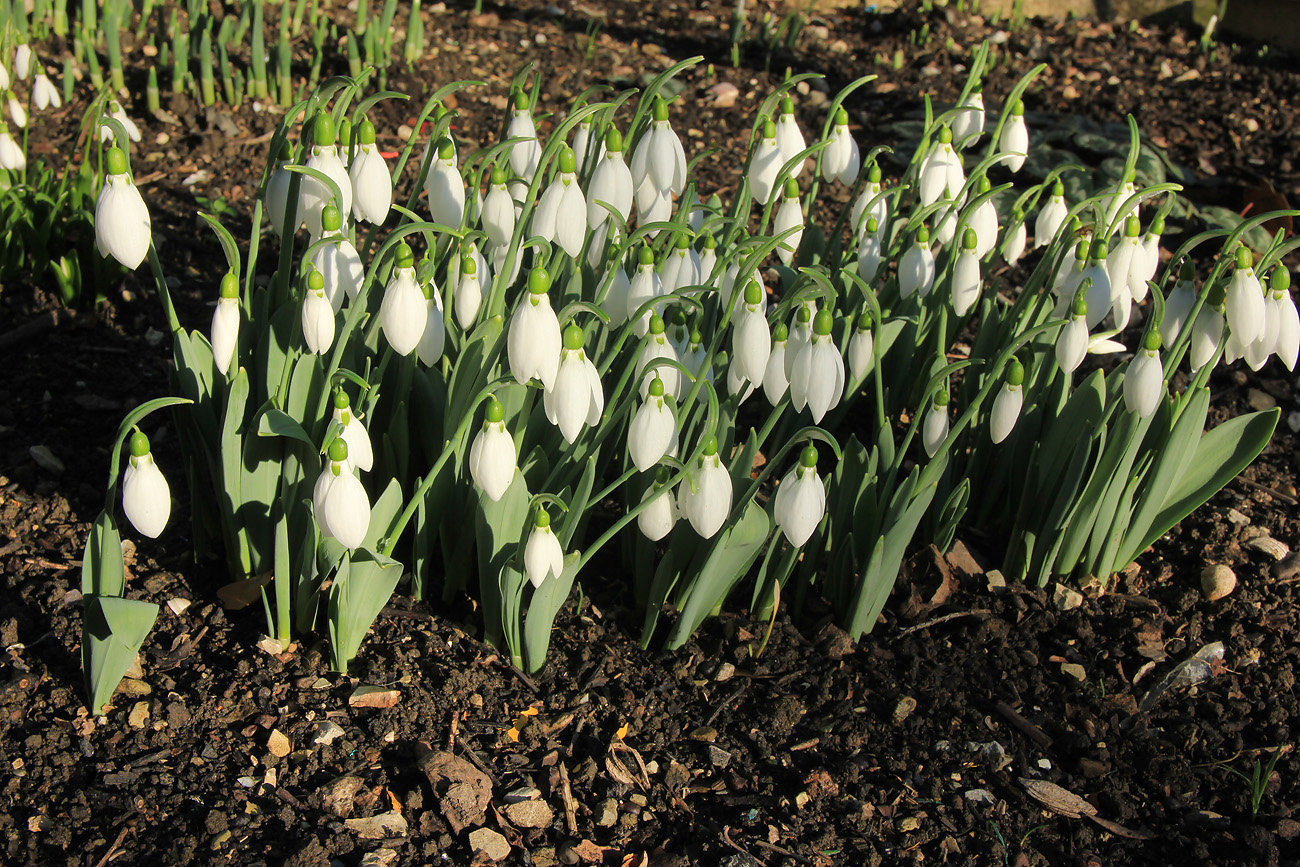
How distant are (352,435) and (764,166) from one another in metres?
1.06

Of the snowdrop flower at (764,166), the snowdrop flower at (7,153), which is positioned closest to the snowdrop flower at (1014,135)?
the snowdrop flower at (764,166)

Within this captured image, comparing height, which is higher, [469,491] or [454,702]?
[469,491]

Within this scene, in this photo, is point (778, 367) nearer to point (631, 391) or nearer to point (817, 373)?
point (817, 373)

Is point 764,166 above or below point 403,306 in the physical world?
above

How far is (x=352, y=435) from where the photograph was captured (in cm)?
170

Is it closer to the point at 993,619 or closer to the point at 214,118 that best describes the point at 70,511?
the point at 993,619

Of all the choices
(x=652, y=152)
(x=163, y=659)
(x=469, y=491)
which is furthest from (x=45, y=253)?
(x=652, y=152)

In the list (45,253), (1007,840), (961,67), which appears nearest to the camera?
(1007,840)

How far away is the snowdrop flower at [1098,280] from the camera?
2072 mm

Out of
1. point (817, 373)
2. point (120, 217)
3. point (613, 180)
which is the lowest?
point (817, 373)

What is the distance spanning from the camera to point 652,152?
1.99 meters

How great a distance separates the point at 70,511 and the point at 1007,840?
6.74 ft

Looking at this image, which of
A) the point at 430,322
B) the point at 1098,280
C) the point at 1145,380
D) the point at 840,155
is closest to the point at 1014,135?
the point at 840,155

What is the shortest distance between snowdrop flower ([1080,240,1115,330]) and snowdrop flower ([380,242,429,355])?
4.07ft
